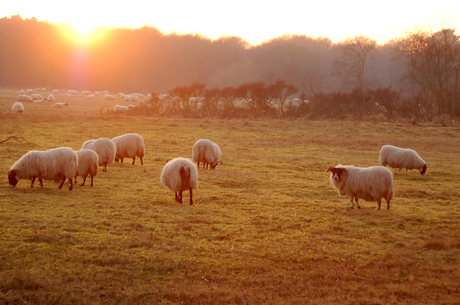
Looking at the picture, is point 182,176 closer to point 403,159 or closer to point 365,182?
point 365,182

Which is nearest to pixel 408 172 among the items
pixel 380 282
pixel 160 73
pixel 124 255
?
pixel 380 282

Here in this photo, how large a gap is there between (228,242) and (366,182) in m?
4.09

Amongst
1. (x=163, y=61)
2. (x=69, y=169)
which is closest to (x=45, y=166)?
(x=69, y=169)

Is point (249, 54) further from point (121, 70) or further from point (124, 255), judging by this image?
point (124, 255)

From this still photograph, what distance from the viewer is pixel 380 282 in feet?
16.6

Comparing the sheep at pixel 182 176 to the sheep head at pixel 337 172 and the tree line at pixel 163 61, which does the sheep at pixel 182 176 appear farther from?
the tree line at pixel 163 61

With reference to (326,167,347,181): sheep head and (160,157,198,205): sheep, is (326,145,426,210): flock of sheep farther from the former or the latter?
(160,157,198,205): sheep

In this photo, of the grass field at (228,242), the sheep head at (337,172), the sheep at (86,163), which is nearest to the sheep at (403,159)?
the grass field at (228,242)

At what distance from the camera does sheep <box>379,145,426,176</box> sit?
13141 mm

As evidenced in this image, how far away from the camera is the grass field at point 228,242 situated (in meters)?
4.66

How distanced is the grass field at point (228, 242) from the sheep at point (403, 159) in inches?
15.9

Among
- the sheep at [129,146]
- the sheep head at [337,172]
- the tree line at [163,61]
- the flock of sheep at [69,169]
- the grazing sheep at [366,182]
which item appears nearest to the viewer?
the grazing sheep at [366,182]

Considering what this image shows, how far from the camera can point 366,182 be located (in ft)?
28.1

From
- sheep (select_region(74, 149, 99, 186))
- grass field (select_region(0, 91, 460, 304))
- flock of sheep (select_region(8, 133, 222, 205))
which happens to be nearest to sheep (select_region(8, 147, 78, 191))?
flock of sheep (select_region(8, 133, 222, 205))
